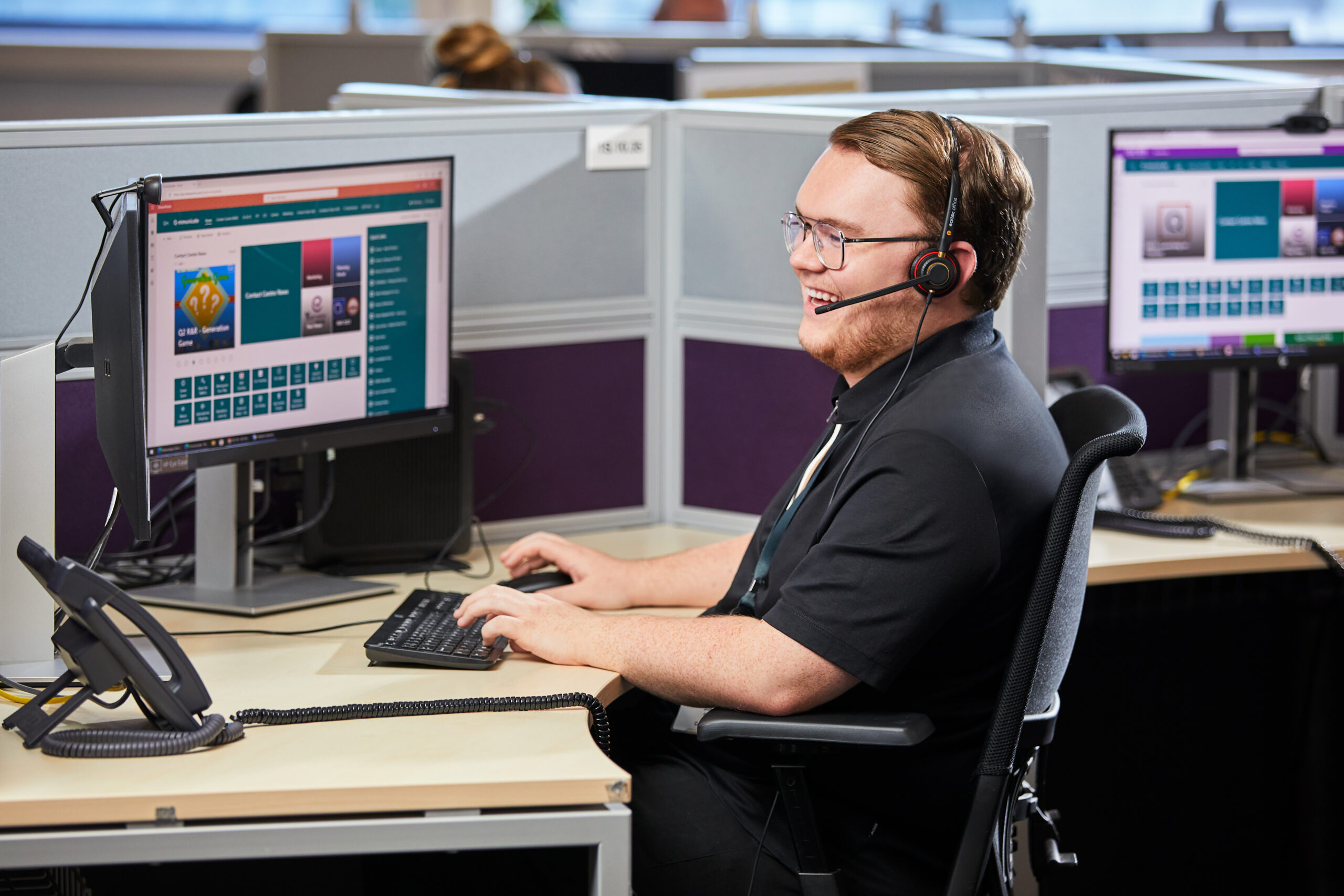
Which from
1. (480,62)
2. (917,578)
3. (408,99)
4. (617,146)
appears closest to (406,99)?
(408,99)

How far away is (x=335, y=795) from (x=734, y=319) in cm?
113

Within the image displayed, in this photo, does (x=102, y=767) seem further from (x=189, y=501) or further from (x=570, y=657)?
(x=189, y=501)

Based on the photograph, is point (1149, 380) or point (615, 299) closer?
point (615, 299)

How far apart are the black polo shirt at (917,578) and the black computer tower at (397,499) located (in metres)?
0.61

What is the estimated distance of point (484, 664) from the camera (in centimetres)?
156

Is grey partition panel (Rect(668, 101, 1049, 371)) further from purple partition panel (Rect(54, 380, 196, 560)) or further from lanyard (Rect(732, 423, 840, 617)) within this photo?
purple partition panel (Rect(54, 380, 196, 560))

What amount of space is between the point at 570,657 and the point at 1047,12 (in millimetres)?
6885

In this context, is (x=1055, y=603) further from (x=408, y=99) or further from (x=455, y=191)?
(x=408, y=99)

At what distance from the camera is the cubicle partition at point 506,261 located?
1822mm

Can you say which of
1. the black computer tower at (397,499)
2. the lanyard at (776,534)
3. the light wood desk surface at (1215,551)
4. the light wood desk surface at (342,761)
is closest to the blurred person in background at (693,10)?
the light wood desk surface at (1215,551)

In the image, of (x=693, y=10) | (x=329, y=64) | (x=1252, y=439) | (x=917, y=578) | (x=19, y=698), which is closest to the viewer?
(x=917, y=578)

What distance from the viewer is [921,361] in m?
1.53

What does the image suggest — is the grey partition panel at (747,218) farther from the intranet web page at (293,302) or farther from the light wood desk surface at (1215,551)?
the intranet web page at (293,302)

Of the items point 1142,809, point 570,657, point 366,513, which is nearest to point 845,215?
point 570,657
